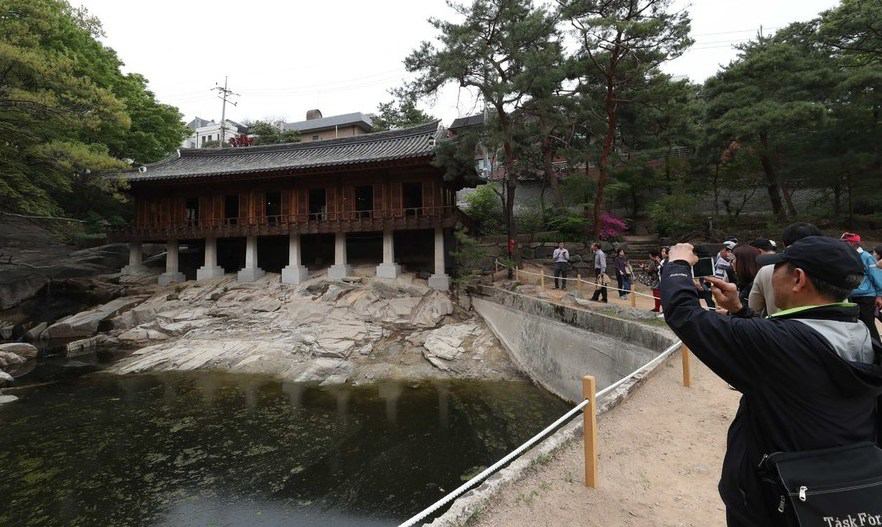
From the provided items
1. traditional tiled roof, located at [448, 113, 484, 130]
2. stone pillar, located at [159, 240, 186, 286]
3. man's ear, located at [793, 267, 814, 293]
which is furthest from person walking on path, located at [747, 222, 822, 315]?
stone pillar, located at [159, 240, 186, 286]

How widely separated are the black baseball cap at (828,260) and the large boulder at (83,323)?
78.2 ft

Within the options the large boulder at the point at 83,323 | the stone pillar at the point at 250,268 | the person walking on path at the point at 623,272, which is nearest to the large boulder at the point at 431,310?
the person walking on path at the point at 623,272

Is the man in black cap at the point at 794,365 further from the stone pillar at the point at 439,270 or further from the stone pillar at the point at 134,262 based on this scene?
the stone pillar at the point at 134,262

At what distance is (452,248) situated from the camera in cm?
2105

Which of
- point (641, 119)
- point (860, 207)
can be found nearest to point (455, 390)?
point (641, 119)

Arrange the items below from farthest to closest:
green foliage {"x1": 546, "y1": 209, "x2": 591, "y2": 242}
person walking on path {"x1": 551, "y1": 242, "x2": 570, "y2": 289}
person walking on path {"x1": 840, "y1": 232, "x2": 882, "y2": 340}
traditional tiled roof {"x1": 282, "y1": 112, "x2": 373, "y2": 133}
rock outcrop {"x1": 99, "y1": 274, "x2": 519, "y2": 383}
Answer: traditional tiled roof {"x1": 282, "y1": 112, "x2": 373, "y2": 133} < green foliage {"x1": 546, "y1": 209, "x2": 591, "y2": 242} < person walking on path {"x1": 551, "y1": 242, "x2": 570, "y2": 289} < rock outcrop {"x1": 99, "y1": 274, "x2": 519, "y2": 383} < person walking on path {"x1": 840, "y1": 232, "x2": 882, "y2": 340}

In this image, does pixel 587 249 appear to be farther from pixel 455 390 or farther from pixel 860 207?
pixel 860 207

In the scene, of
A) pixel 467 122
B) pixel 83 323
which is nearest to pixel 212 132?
pixel 467 122

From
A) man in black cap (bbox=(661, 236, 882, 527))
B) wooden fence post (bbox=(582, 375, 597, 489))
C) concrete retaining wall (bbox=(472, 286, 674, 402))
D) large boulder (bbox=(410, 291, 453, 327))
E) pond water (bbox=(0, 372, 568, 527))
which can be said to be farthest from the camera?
large boulder (bbox=(410, 291, 453, 327))

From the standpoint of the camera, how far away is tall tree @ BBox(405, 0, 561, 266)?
1530cm

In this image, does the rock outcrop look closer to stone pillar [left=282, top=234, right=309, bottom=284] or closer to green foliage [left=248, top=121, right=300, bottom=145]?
stone pillar [left=282, top=234, right=309, bottom=284]

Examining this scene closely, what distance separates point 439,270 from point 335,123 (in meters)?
31.8

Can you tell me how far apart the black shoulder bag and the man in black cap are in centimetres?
7

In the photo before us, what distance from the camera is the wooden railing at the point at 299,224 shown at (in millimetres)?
18734
